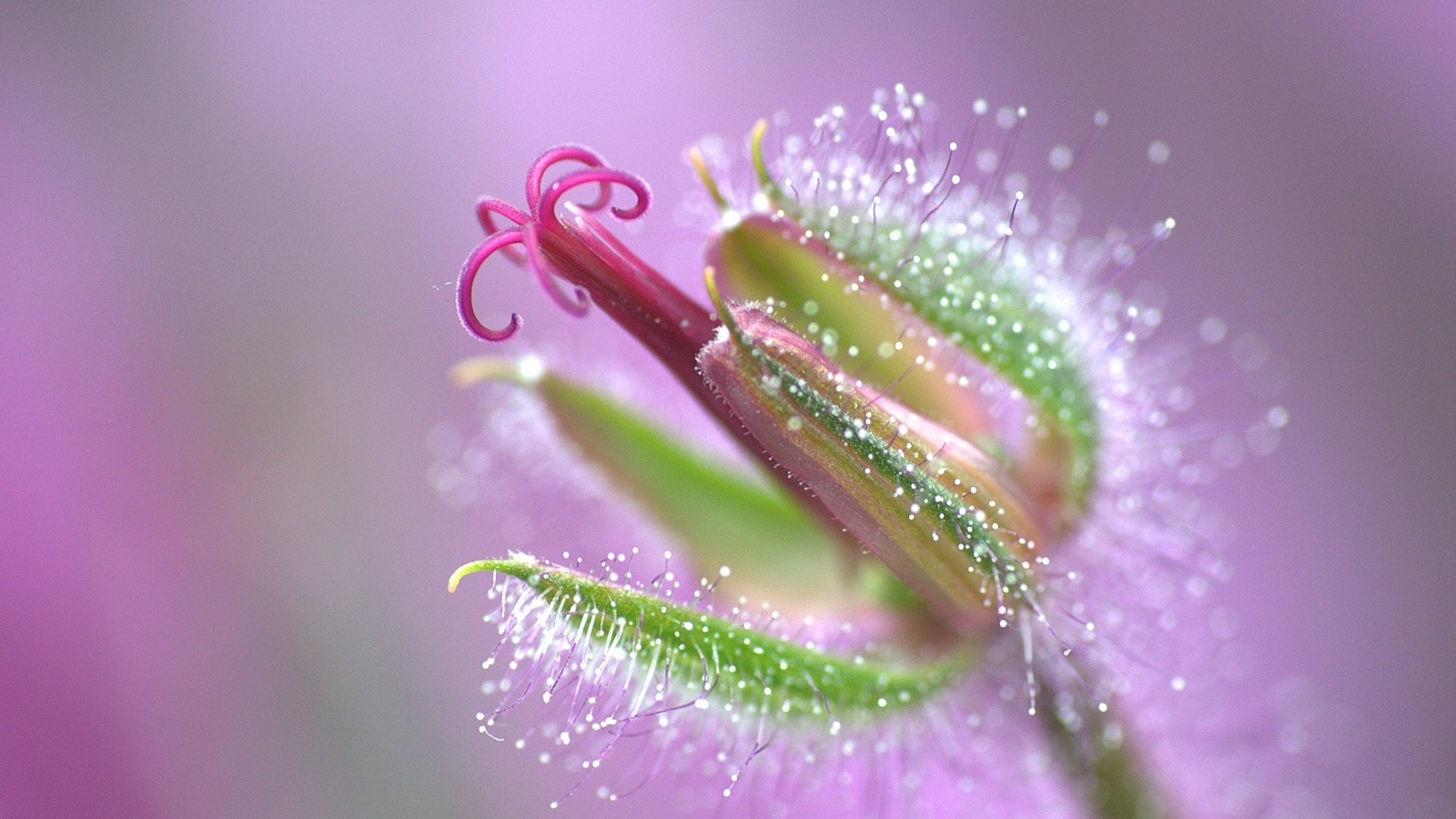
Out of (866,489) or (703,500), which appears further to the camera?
(703,500)

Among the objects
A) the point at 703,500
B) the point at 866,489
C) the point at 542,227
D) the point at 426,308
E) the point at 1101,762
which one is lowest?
the point at 1101,762

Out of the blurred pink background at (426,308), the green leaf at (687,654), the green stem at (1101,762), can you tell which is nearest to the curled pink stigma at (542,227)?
the green leaf at (687,654)

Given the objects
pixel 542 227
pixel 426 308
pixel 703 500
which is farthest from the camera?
pixel 426 308

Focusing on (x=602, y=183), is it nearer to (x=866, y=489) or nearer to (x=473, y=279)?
(x=473, y=279)

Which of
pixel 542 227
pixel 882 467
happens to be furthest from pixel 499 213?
pixel 882 467

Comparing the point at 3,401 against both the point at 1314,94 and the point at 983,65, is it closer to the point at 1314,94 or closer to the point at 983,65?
the point at 983,65

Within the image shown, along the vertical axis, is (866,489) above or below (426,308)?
below
